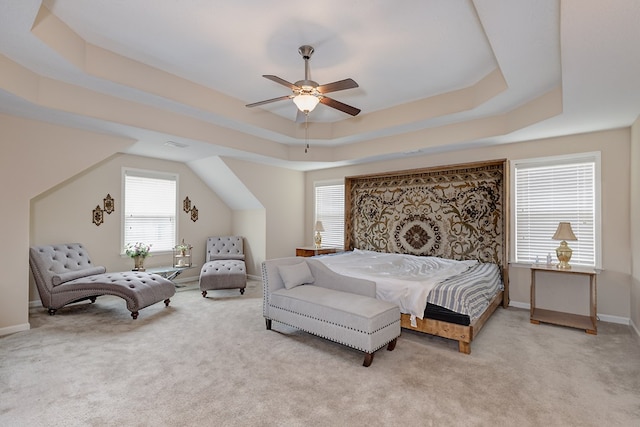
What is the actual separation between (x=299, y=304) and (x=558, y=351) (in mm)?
2651

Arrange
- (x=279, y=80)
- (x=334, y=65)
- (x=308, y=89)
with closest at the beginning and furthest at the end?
1. (x=279, y=80)
2. (x=308, y=89)
3. (x=334, y=65)

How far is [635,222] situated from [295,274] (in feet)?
13.4

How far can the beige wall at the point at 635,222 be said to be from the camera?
11.8ft

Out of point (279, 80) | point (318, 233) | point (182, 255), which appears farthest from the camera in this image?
point (318, 233)

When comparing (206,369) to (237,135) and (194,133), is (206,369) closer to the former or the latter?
(194,133)

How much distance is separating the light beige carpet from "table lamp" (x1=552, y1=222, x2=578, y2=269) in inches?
32.5

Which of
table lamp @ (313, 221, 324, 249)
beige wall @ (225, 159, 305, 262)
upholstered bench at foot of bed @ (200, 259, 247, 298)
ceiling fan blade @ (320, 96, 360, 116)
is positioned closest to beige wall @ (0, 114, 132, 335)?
upholstered bench at foot of bed @ (200, 259, 247, 298)

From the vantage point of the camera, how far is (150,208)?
5949mm

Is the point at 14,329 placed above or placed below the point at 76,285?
below

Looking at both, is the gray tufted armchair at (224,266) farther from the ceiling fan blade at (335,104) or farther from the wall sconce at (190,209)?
the ceiling fan blade at (335,104)

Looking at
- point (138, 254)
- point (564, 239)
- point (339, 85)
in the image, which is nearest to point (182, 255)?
point (138, 254)

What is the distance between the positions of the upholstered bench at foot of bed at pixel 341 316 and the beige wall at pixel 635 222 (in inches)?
115

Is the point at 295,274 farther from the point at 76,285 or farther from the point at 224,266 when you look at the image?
the point at 76,285

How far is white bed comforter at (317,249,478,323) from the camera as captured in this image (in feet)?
11.1
